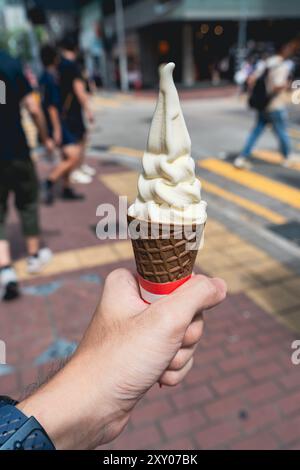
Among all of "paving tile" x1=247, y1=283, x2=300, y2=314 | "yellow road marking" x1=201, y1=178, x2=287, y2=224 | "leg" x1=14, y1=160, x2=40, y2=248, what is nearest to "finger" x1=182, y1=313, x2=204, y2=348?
"paving tile" x1=247, y1=283, x2=300, y2=314

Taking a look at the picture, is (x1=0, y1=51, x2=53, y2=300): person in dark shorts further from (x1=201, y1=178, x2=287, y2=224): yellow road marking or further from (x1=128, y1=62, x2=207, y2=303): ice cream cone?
(x1=201, y1=178, x2=287, y2=224): yellow road marking

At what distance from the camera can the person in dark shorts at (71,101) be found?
5.63 m

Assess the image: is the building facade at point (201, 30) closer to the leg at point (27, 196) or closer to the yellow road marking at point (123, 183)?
the yellow road marking at point (123, 183)

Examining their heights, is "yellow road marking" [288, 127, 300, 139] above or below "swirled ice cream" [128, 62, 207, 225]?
below

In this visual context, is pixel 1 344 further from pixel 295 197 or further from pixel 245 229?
pixel 295 197

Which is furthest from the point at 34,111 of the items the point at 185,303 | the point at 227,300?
the point at 185,303

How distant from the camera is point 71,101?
5719 millimetres

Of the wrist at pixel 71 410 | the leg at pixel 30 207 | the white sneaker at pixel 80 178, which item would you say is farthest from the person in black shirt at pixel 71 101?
the wrist at pixel 71 410

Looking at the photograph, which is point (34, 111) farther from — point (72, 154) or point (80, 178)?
point (80, 178)

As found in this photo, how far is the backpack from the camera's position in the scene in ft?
22.4

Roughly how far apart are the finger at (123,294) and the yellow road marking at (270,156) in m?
6.52

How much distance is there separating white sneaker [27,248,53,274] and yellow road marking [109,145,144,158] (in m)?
5.08

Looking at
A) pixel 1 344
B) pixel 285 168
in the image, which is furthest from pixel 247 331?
pixel 285 168
